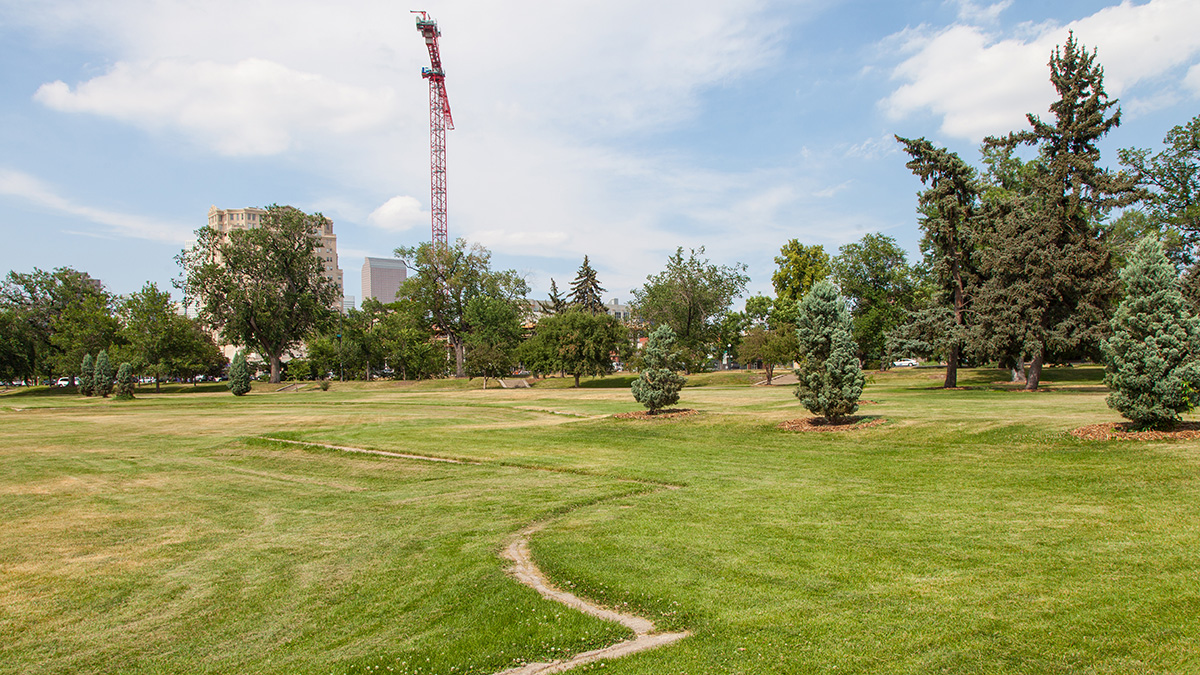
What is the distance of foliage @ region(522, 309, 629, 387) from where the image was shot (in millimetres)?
62562

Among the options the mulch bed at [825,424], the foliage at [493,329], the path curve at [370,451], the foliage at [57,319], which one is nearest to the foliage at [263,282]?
the foliage at [57,319]

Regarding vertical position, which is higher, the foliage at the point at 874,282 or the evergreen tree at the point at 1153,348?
the foliage at the point at 874,282

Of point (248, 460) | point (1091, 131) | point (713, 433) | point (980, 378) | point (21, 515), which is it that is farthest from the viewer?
point (980, 378)

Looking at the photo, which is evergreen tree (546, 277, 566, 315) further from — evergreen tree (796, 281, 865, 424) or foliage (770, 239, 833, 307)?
evergreen tree (796, 281, 865, 424)

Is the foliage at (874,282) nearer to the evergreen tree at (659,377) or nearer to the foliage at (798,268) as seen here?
the foliage at (798,268)

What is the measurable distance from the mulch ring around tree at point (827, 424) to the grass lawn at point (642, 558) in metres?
1.97

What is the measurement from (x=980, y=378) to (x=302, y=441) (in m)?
45.9

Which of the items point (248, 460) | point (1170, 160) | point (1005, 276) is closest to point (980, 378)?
point (1005, 276)

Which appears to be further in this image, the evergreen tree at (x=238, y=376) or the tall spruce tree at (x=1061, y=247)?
the evergreen tree at (x=238, y=376)

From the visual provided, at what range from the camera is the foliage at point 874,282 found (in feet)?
202

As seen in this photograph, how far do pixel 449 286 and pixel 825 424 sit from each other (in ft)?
208

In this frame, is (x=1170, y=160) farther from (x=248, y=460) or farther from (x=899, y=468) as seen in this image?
(x=248, y=460)

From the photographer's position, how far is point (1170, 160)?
43.1 metres

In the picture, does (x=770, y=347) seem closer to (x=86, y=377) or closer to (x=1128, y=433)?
(x=1128, y=433)
